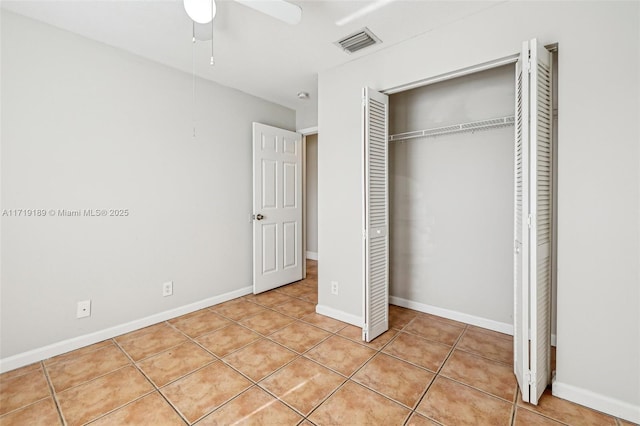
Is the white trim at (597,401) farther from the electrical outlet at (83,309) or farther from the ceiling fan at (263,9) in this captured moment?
the electrical outlet at (83,309)

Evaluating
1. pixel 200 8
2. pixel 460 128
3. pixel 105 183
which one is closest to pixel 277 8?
Answer: pixel 200 8

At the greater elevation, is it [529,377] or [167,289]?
[167,289]

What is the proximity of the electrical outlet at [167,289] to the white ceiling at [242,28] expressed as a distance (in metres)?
2.18

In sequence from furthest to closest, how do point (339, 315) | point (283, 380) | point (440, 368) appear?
1. point (339, 315)
2. point (440, 368)
3. point (283, 380)

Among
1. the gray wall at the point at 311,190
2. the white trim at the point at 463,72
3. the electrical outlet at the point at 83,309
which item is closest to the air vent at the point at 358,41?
the white trim at the point at 463,72

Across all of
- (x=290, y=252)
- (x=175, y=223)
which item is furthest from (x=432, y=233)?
(x=175, y=223)

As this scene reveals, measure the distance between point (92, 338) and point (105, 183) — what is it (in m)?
1.31

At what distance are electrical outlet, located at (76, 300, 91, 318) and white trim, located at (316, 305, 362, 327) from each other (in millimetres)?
2034

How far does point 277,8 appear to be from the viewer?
1744 mm

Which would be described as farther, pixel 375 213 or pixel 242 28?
pixel 375 213

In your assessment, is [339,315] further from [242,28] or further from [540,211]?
[242,28]

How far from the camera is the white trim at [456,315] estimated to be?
8.62 ft

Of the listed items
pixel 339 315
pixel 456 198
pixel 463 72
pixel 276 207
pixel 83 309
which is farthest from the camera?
pixel 276 207

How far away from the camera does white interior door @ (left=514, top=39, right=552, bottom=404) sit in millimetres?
1657
